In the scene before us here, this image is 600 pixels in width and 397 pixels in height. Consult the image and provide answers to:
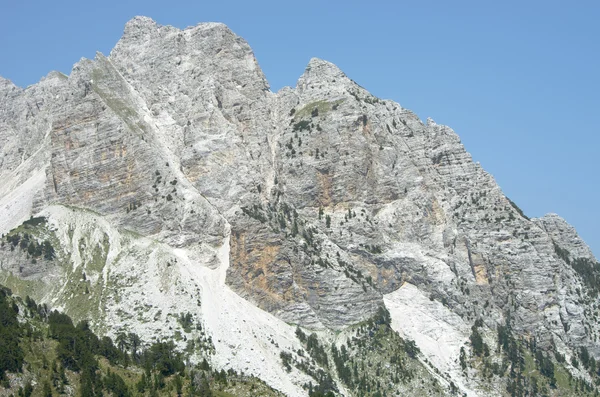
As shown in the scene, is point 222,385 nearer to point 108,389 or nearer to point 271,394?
point 271,394

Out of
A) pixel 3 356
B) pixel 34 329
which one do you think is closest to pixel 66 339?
pixel 34 329

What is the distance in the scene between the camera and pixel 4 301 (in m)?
196

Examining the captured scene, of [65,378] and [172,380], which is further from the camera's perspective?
[172,380]

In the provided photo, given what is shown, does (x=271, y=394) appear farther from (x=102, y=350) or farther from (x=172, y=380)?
(x=102, y=350)

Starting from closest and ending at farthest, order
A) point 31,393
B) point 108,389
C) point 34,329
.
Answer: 1. point 31,393
2. point 108,389
3. point 34,329

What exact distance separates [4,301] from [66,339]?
1777 centimetres

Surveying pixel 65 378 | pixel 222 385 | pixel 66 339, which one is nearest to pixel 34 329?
pixel 66 339

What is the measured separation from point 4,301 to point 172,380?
3778cm

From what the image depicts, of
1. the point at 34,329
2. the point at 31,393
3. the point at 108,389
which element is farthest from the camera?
the point at 34,329

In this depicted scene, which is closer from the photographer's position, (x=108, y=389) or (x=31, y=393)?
(x=31, y=393)

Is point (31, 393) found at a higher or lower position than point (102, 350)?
lower

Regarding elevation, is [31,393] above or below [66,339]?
below

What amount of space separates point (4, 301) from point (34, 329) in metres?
11.6

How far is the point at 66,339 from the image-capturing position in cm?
18650
